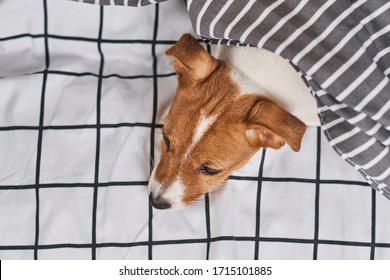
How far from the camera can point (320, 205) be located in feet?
5.58

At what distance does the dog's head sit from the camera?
1351 millimetres

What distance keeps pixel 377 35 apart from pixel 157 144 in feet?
2.48

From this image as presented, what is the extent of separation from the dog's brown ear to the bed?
0.30 m

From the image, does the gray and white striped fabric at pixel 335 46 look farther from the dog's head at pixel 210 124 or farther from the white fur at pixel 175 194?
the white fur at pixel 175 194

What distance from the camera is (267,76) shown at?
56.2 inches

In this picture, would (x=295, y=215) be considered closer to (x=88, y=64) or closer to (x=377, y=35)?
(x=377, y=35)

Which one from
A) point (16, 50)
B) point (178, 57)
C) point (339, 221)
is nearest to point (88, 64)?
point (16, 50)

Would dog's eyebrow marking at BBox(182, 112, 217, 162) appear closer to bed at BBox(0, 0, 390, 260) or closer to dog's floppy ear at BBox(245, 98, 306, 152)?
dog's floppy ear at BBox(245, 98, 306, 152)

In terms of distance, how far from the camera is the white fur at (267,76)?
1.42 m

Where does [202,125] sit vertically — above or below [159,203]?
above

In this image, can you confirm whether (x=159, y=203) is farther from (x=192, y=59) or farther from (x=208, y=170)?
(x=192, y=59)

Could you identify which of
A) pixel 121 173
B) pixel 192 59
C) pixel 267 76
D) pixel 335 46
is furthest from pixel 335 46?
pixel 121 173

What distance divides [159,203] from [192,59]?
1.44 feet

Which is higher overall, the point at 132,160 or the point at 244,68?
the point at 244,68
